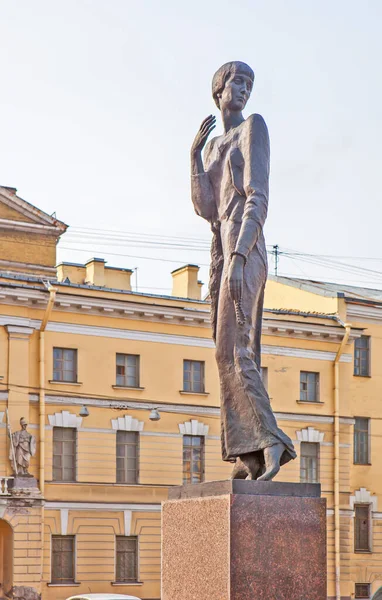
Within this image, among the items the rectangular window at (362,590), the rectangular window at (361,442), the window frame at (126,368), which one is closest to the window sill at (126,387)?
the window frame at (126,368)

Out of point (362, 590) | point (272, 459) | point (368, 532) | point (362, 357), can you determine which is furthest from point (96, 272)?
point (272, 459)

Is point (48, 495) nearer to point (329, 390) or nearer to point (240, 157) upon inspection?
point (329, 390)

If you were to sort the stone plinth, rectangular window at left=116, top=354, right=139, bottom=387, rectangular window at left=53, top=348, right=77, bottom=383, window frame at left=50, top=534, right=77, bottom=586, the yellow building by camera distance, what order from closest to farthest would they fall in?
the stone plinth < window frame at left=50, top=534, right=77, bottom=586 < the yellow building < rectangular window at left=53, top=348, right=77, bottom=383 < rectangular window at left=116, top=354, right=139, bottom=387

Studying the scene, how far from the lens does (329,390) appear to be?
39.8 meters

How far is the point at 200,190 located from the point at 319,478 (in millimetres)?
31517

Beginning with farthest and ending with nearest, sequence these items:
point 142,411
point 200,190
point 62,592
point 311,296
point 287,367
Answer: point 311,296, point 287,367, point 142,411, point 62,592, point 200,190

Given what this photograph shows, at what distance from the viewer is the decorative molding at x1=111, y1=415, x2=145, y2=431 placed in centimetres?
3541

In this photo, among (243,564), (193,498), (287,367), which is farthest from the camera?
(287,367)

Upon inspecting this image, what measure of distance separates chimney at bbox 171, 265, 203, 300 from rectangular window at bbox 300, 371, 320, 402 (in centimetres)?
442

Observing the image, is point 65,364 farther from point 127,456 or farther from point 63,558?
point 63,558

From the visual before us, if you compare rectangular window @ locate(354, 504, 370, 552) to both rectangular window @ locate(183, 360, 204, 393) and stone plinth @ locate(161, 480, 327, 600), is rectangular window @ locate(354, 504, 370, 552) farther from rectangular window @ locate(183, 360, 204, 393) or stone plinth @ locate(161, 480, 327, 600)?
stone plinth @ locate(161, 480, 327, 600)

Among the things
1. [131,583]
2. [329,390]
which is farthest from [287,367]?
[131,583]

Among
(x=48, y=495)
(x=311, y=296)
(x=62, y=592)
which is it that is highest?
(x=311, y=296)

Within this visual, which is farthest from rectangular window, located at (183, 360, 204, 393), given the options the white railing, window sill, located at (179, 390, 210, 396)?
the white railing
